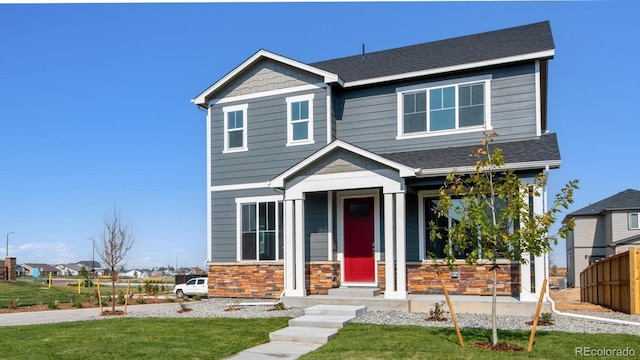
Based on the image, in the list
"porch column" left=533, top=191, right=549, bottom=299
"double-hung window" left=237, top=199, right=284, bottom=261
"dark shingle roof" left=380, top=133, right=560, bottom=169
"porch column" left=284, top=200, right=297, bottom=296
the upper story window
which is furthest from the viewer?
the upper story window

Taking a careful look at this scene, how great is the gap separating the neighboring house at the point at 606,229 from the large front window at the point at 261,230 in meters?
24.4

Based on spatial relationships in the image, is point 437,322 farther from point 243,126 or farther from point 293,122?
point 243,126

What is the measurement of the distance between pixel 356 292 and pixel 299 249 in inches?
74.2

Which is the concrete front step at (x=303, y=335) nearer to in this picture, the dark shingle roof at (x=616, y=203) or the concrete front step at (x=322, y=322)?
the concrete front step at (x=322, y=322)

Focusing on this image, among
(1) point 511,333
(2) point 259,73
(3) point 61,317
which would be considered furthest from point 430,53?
(3) point 61,317

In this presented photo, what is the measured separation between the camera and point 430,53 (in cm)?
1534

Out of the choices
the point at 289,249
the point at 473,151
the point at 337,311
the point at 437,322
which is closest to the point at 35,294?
the point at 289,249

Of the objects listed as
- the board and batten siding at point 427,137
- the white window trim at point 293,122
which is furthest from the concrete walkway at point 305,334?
the white window trim at point 293,122

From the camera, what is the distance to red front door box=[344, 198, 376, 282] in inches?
555

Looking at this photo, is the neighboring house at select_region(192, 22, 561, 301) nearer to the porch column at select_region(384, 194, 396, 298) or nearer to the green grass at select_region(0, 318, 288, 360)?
the porch column at select_region(384, 194, 396, 298)

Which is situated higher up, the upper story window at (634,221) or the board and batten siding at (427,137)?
the board and batten siding at (427,137)

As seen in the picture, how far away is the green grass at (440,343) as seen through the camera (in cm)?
715

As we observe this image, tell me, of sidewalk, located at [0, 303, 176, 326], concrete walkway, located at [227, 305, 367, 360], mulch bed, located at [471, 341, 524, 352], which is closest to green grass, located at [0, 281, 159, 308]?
sidewalk, located at [0, 303, 176, 326]

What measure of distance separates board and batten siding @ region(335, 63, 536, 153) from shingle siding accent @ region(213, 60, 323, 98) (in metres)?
1.31
